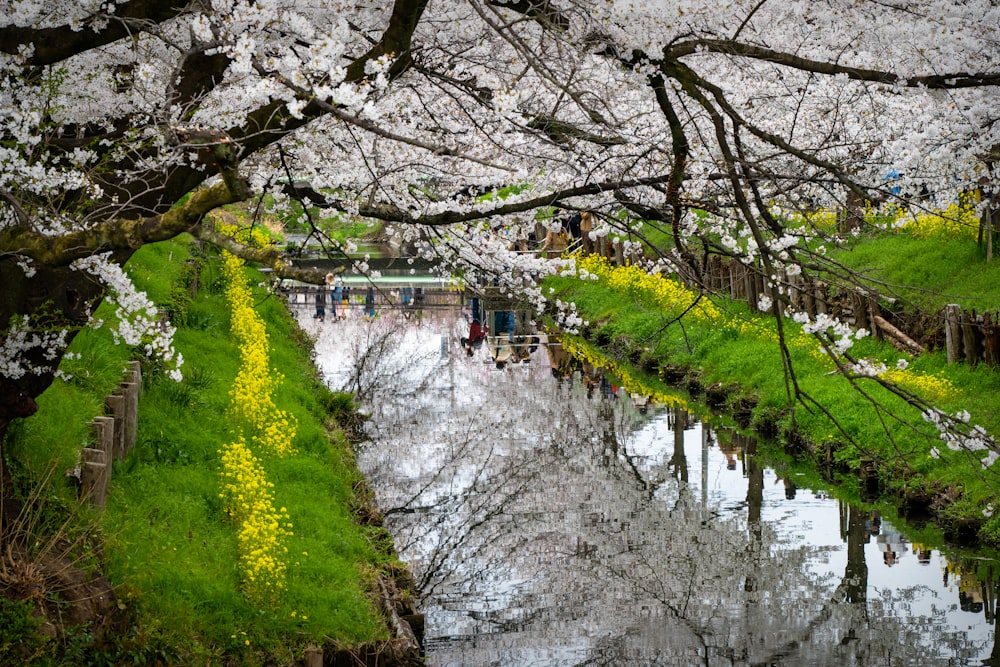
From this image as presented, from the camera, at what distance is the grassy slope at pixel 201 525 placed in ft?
20.2

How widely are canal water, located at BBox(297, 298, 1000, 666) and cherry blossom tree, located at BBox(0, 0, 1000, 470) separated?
9.37 feet

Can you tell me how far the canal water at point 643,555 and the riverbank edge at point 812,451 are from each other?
285 millimetres

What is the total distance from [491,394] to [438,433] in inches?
120

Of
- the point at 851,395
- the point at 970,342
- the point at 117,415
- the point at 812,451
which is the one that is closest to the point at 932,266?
the point at 970,342

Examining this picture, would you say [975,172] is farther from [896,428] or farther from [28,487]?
[28,487]

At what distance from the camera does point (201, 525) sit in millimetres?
7535

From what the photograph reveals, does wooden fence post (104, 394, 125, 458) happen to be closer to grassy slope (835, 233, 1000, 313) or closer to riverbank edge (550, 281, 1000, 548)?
riverbank edge (550, 281, 1000, 548)

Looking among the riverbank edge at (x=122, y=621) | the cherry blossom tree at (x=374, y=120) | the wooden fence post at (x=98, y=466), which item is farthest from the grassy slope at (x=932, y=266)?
the wooden fence post at (x=98, y=466)

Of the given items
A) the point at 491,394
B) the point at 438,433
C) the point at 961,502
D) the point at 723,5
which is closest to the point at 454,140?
the point at 723,5

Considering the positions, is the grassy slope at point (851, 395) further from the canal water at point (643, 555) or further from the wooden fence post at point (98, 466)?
the wooden fence post at point (98, 466)

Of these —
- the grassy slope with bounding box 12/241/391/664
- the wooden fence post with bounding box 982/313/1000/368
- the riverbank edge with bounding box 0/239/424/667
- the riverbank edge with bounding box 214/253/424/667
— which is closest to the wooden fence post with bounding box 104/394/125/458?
the grassy slope with bounding box 12/241/391/664

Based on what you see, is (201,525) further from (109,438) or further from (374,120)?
(374,120)

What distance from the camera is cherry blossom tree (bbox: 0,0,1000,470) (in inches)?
177

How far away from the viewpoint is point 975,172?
11266 mm
